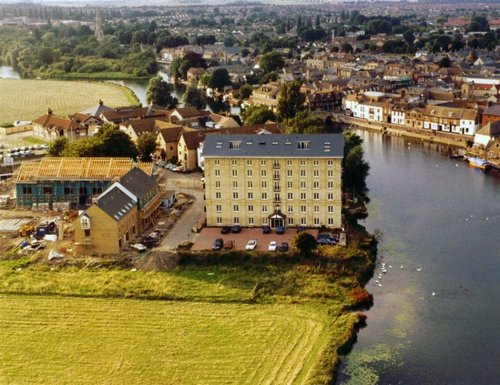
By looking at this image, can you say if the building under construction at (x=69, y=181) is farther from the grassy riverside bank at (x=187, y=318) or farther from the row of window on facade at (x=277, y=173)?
the grassy riverside bank at (x=187, y=318)

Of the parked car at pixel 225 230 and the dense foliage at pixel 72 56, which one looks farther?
the dense foliage at pixel 72 56

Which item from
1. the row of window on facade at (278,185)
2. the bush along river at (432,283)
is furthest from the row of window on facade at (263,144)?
the bush along river at (432,283)

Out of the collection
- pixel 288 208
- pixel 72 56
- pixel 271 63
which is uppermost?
pixel 271 63

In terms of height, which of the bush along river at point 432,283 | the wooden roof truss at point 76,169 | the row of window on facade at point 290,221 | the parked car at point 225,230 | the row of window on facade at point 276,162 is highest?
the row of window on facade at point 276,162

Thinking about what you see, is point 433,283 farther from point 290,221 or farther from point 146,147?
point 146,147

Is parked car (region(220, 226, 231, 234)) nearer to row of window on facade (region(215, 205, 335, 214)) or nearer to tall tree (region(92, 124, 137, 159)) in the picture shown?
row of window on facade (region(215, 205, 335, 214))

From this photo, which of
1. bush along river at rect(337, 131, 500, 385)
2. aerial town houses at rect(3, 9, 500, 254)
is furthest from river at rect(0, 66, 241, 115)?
bush along river at rect(337, 131, 500, 385)

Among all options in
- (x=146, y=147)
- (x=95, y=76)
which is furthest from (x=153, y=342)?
(x=95, y=76)
